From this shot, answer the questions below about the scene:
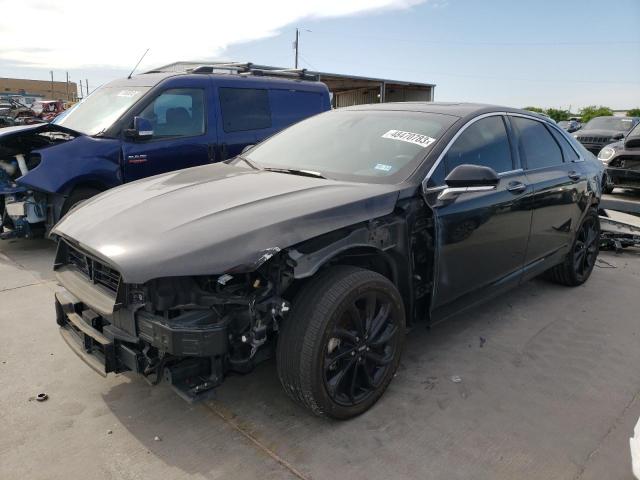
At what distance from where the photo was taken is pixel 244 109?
629 centimetres

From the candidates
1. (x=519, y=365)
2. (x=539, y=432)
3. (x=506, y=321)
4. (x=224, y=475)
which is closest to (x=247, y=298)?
(x=224, y=475)

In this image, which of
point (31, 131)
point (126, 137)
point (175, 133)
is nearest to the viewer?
point (31, 131)

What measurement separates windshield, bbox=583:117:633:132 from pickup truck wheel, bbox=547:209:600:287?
12.9 meters

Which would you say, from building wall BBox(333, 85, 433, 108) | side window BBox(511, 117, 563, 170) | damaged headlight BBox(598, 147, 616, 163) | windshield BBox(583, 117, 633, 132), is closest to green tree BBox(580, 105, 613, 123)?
building wall BBox(333, 85, 433, 108)

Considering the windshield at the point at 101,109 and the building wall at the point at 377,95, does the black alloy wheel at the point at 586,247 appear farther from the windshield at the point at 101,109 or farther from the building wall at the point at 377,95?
the building wall at the point at 377,95

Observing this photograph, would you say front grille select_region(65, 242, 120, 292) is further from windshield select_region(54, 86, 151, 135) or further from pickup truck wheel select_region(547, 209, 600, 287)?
pickup truck wheel select_region(547, 209, 600, 287)

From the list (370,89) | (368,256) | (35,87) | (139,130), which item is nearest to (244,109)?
(139,130)

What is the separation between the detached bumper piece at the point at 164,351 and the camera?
2.12 meters

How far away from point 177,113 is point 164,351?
4.20m

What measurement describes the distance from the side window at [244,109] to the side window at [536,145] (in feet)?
11.5

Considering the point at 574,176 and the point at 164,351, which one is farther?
the point at 574,176

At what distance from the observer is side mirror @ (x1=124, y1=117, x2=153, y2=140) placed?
17.2 ft

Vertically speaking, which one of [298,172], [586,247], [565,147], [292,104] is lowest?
[586,247]

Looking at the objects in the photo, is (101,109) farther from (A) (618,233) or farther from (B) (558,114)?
(B) (558,114)
